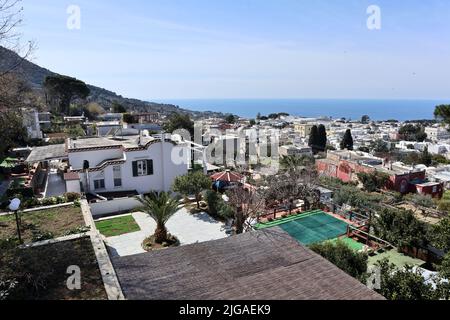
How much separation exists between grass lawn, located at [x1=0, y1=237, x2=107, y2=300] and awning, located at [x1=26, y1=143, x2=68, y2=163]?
15703 millimetres

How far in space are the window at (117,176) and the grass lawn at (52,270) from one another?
12971mm

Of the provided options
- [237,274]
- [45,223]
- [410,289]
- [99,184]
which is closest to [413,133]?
[99,184]

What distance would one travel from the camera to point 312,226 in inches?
619

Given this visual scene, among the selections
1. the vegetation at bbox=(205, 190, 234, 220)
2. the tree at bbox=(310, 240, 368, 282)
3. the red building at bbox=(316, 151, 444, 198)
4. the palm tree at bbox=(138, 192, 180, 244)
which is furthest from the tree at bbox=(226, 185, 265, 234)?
the red building at bbox=(316, 151, 444, 198)

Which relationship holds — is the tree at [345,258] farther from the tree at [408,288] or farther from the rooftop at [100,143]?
the rooftop at [100,143]

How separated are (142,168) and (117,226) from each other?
5.34 metres

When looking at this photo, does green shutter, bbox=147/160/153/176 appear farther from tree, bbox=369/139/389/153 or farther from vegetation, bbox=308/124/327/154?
tree, bbox=369/139/389/153

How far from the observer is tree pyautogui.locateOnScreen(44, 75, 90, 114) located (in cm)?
5538

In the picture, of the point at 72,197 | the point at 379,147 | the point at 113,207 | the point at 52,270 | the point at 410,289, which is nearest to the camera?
the point at 52,270

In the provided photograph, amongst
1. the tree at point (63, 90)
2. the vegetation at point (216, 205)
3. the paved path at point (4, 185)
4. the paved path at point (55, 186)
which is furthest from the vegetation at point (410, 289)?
the tree at point (63, 90)

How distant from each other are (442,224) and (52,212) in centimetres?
1394

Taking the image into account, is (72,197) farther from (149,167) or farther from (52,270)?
(52,270)
